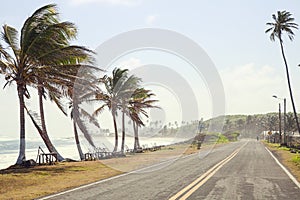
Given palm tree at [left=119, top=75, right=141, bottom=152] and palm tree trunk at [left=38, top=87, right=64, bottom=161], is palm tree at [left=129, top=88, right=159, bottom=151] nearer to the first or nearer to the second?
palm tree at [left=119, top=75, right=141, bottom=152]

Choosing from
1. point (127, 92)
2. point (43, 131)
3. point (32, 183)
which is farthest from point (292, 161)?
point (127, 92)

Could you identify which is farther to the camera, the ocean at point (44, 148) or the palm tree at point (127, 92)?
the ocean at point (44, 148)

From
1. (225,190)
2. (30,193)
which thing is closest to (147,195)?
(225,190)

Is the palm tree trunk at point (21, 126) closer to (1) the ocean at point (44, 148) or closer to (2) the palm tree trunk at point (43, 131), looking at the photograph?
(2) the palm tree trunk at point (43, 131)

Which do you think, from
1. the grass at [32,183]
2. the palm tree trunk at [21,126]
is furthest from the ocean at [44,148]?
the grass at [32,183]

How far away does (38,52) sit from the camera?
2167 centimetres

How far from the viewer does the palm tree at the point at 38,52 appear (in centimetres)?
2164

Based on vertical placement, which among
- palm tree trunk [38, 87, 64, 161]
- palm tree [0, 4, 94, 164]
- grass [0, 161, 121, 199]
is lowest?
grass [0, 161, 121, 199]

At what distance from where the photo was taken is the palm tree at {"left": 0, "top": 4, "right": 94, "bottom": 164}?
21641 mm

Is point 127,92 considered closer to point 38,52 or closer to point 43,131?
point 43,131

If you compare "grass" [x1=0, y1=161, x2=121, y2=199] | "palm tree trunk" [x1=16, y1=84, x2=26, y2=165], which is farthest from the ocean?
"grass" [x1=0, y1=161, x2=121, y2=199]

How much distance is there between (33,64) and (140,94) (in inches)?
1320

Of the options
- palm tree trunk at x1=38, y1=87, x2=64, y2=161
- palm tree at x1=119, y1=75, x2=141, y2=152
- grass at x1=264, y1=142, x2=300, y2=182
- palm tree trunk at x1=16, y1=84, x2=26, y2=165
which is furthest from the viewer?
palm tree at x1=119, y1=75, x2=141, y2=152

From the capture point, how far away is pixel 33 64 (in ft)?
73.3
